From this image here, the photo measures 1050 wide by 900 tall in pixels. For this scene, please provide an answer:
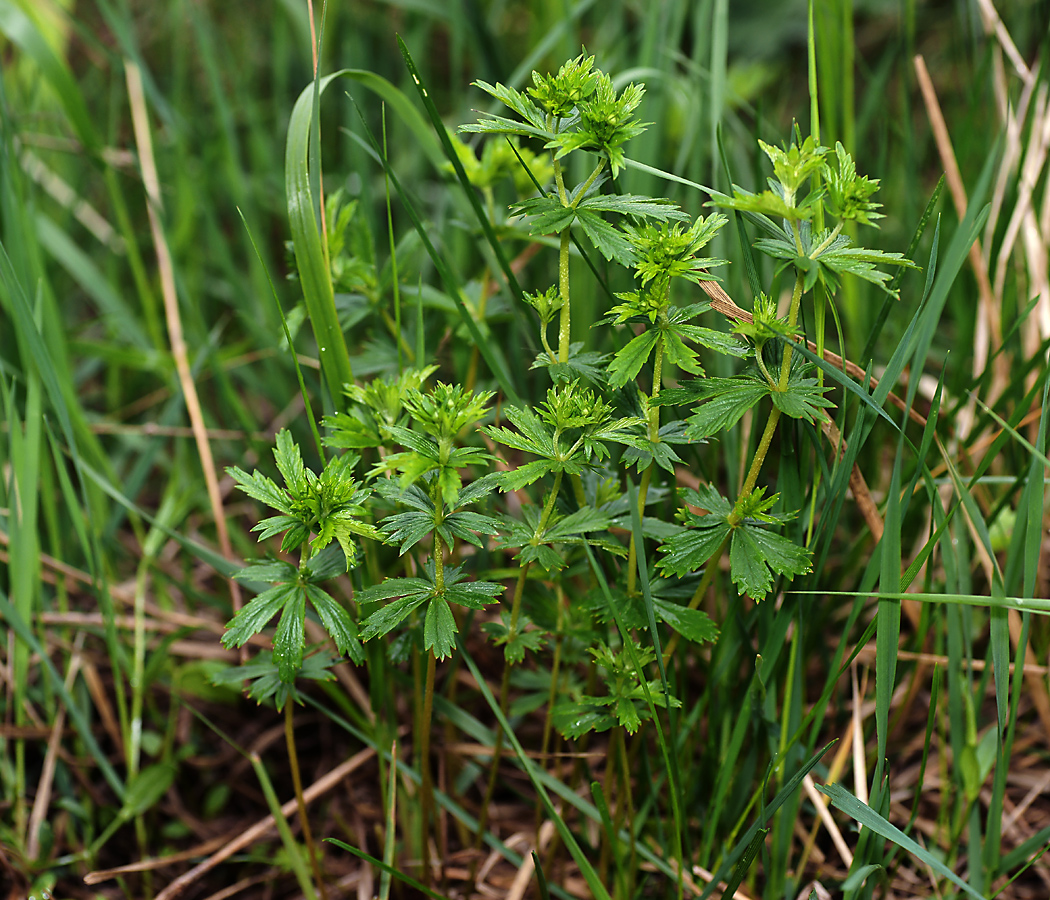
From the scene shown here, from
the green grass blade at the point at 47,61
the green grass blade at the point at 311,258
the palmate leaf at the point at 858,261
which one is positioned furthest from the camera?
the green grass blade at the point at 47,61

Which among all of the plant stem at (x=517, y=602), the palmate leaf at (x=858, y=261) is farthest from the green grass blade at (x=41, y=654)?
the palmate leaf at (x=858, y=261)

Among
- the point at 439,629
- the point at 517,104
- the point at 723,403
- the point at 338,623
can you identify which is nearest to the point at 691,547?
the point at 723,403

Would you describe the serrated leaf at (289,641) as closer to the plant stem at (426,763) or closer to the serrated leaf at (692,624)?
the plant stem at (426,763)

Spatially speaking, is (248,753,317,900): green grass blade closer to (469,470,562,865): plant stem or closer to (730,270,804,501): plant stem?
(469,470,562,865): plant stem

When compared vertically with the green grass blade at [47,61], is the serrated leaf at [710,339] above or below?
below

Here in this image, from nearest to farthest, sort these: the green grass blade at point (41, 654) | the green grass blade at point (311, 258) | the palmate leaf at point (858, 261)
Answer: the palmate leaf at point (858, 261)
the green grass blade at point (311, 258)
the green grass blade at point (41, 654)

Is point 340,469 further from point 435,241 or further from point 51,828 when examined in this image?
point 435,241

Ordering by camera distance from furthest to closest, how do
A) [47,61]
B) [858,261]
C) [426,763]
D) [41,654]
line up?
[47,61] < [41,654] < [426,763] < [858,261]

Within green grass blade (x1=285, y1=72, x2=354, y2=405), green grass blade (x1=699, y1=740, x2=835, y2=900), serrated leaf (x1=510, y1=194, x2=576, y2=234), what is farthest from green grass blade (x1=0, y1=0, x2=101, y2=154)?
green grass blade (x1=699, y1=740, x2=835, y2=900)

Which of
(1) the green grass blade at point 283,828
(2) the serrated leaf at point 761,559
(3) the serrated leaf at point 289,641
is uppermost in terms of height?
(2) the serrated leaf at point 761,559

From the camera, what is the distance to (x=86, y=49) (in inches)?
111

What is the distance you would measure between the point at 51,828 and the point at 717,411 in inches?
48.6

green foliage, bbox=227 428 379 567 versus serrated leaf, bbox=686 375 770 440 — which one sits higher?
serrated leaf, bbox=686 375 770 440

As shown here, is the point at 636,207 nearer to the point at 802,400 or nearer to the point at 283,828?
the point at 802,400
